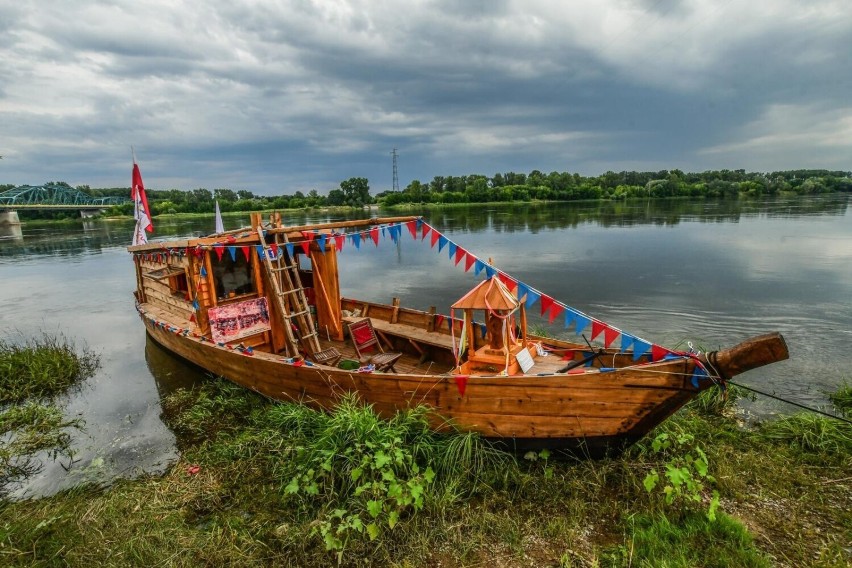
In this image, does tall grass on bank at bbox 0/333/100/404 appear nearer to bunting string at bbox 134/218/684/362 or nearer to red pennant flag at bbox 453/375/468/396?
bunting string at bbox 134/218/684/362

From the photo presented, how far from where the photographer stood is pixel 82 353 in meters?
12.1

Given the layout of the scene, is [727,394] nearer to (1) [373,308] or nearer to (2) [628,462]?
(2) [628,462]

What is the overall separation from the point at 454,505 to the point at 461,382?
4.56 feet

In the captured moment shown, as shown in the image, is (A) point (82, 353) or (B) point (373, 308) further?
(A) point (82, 353)

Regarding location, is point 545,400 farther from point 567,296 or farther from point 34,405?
point 567,296

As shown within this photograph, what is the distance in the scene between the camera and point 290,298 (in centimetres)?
894

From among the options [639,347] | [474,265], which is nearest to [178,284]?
[474,265]

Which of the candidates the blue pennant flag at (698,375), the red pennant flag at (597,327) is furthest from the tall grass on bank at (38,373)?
the blue pennant flag at (698,375)

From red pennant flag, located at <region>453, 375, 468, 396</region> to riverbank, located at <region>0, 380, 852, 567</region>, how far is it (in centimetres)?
67

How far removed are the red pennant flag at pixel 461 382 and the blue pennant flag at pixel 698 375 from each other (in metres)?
2.46

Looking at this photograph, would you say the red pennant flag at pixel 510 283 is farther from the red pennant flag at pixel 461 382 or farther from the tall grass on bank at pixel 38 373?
the tall grass on bank at pixel 38 373

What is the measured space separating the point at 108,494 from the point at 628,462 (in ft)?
22.6

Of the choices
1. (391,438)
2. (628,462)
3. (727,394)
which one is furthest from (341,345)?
(727,394)

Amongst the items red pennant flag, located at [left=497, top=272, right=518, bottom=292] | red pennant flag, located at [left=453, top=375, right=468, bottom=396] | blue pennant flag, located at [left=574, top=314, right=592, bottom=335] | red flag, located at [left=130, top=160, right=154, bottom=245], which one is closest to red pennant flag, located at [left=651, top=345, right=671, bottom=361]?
blue pennant flag, located at [left=574, top=314, right=592, bottom=335]
